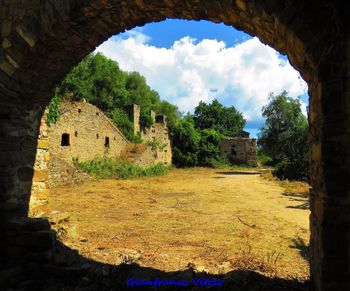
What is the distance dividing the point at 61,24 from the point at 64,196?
967 centimetres

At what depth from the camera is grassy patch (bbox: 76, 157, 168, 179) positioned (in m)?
18.9

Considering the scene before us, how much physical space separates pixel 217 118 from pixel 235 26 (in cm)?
4624

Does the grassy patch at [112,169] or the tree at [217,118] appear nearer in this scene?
the grassy patch at [112,169]

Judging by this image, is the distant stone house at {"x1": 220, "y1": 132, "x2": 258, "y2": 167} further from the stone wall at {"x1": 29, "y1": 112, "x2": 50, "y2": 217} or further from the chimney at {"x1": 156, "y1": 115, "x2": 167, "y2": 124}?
the stone wall at {"x1": 29, "y1": 112, "x2": 50, "y2": 217}

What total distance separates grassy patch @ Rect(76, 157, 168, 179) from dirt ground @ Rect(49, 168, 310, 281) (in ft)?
17.8

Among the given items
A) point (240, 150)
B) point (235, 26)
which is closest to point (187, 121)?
point (240, 150)

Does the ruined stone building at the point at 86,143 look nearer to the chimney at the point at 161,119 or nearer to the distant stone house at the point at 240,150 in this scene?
the chimney at the point at 161,119

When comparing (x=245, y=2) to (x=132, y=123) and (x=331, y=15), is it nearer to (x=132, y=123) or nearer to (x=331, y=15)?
(x=331, y=15)

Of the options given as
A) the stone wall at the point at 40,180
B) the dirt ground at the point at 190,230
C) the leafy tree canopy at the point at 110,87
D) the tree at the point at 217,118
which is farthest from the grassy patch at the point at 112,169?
the tree at the point at 217,118

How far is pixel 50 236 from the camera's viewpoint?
4520mm

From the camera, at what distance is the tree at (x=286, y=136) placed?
2169cm

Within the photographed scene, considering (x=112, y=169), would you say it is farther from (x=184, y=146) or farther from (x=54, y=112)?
(x=184, y=146)

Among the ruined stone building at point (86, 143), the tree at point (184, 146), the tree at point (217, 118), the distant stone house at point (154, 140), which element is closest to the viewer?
the ruined stone building at point (86, 143)

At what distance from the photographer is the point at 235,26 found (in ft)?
11.8
